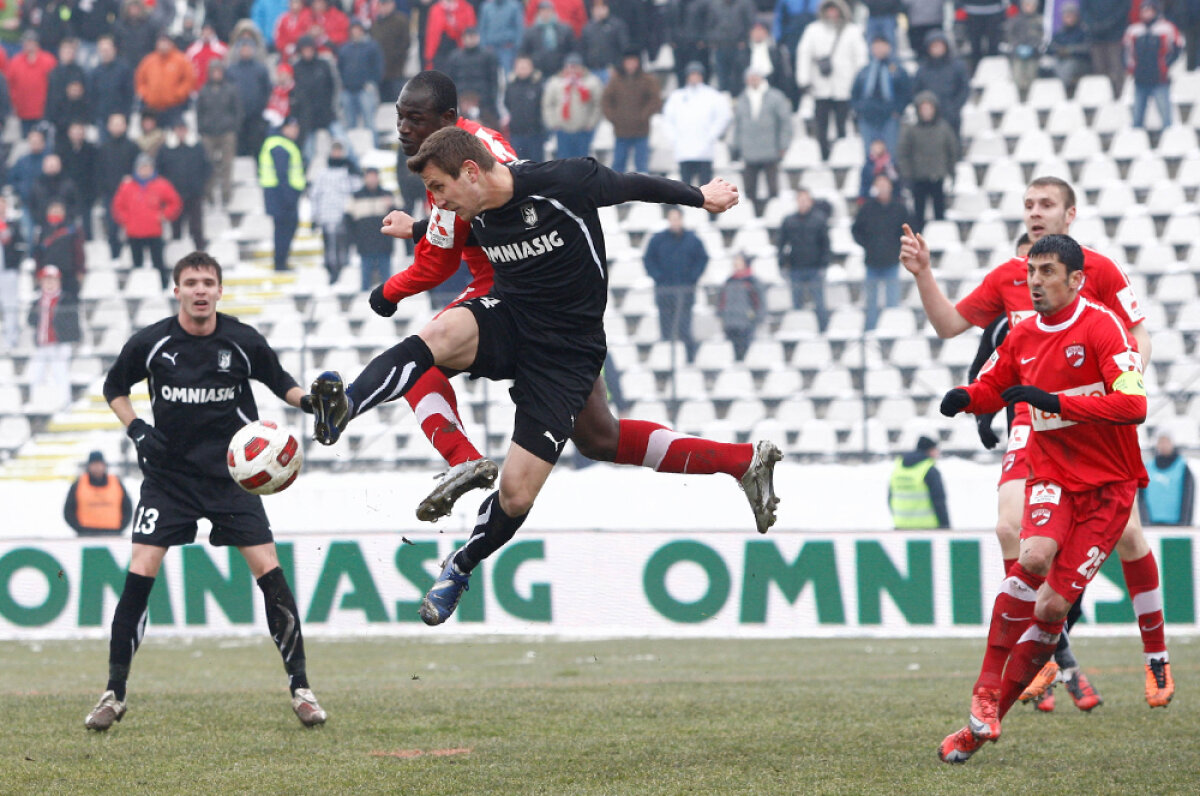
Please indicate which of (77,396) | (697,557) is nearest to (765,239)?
(697,557)

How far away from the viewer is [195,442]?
829 centimetres

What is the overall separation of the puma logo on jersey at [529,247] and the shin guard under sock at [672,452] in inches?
47.5

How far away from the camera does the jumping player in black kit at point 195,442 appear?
8.20 m

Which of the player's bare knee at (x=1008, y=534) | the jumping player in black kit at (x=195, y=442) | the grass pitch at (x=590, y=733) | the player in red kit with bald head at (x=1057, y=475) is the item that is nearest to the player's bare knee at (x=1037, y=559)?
the player in red kit with bald head at (x=1057, y=475)

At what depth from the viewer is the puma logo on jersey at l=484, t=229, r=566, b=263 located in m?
6.82

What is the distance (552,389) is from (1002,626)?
2244mm

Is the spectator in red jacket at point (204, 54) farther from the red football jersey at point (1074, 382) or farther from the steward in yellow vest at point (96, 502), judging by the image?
the red football jersey at point (1074, 382)

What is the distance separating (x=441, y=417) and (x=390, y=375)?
94cm

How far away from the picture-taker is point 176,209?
2098 centimetres

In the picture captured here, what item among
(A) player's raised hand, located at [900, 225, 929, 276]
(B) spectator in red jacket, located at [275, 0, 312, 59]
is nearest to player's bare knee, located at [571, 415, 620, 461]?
(A) player's raised hand, located at [900, 225, 929, 276]

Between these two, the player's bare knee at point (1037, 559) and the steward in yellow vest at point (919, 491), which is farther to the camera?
the steward in yellow vest at point (919, 491)

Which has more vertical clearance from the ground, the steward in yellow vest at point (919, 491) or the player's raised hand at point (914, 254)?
the player's raised hand at point (914, 254)

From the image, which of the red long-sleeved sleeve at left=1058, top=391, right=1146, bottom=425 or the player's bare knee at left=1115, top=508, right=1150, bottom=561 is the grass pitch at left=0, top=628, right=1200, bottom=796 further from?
the red long-sleeved sleeve at left=1058, top=391, right=1146, bottom=425

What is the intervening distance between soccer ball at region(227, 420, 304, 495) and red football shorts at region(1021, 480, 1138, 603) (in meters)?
3.22
